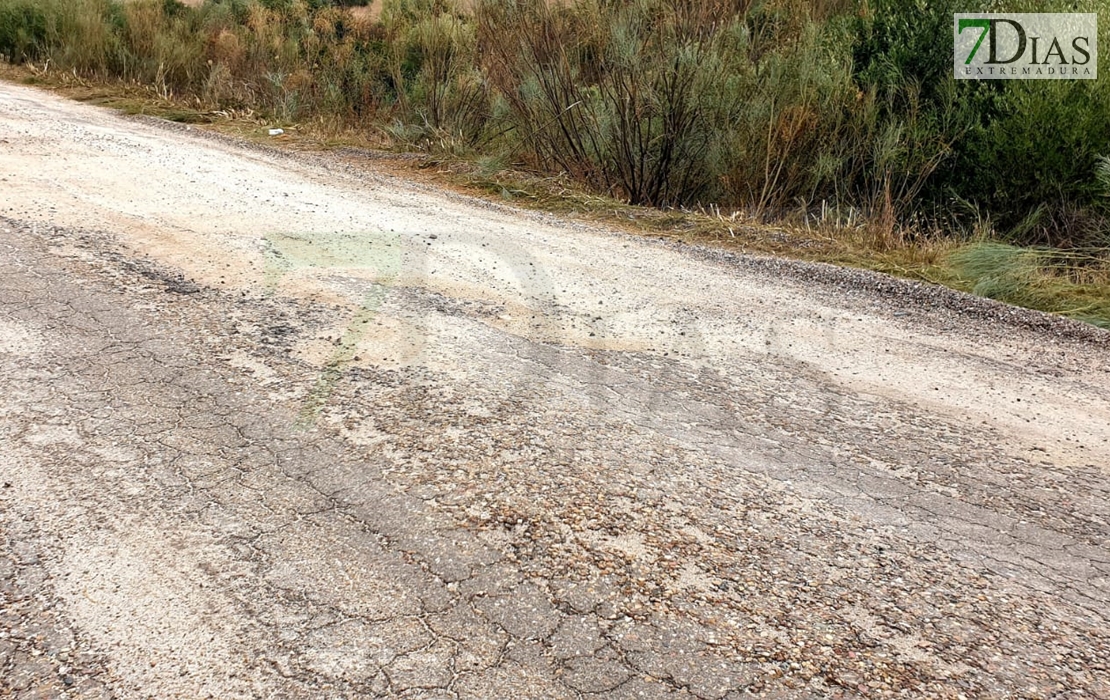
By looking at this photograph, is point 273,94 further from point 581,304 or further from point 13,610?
point 13,610

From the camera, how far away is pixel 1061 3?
730 centimetres

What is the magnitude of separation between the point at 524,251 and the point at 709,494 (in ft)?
9.44

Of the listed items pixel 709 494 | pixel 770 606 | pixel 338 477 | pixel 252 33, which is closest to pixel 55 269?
pixel 338 477

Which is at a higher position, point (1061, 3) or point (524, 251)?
point (1061, 3)

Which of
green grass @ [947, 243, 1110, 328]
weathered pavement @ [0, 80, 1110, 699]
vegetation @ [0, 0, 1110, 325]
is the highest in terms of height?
vegetation @ [0, 0, 1110, 325]

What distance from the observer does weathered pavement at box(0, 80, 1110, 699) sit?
204 centimetres

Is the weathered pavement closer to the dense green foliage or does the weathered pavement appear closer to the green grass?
the green grass

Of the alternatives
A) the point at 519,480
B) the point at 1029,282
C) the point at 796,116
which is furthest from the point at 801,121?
the point at 519,480

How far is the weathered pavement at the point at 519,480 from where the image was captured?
6.70 ft

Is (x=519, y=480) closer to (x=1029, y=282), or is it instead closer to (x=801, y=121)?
(x=1029, y=282)

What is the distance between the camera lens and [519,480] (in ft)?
9.01

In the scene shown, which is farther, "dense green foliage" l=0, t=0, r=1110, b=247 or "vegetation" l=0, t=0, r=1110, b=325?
"dense green foliage" l=0, t=0, r=1110, b=247

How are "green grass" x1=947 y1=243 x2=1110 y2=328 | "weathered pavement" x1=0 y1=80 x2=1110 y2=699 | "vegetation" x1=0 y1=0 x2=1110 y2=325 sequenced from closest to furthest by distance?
"weathered pavement" x1=0 y1=80 x2=1110 y2=699
"green grass" x1=947 y1=243 x2=1110 y2=328
"vegetation" x1=0 y1=0 x2=1110 y2=325

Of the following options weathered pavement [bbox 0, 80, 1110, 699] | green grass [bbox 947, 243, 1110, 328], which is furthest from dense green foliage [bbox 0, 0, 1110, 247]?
weathered pavement [bbox 0, 80, 1110, 699]
